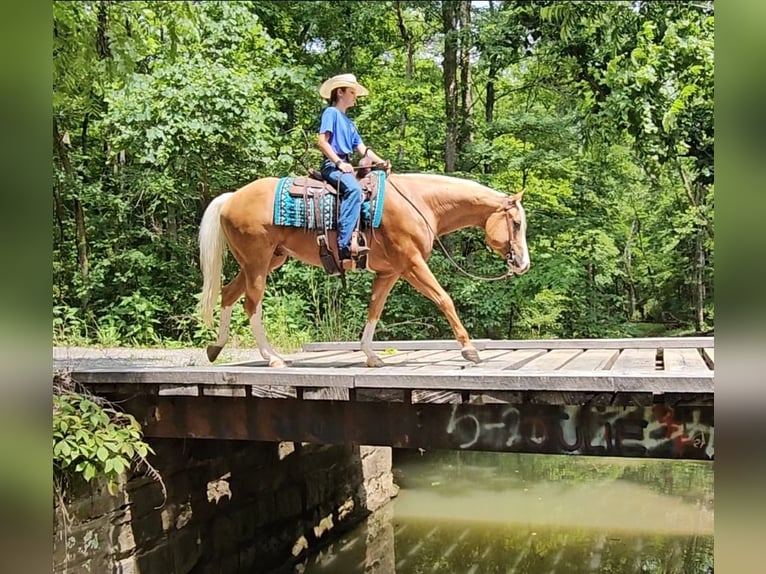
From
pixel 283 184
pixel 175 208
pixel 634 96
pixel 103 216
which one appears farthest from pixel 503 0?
pixel 283 184

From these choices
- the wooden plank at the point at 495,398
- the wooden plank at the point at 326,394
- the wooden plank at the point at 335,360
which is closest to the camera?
the wooden plank at the point at 495,398

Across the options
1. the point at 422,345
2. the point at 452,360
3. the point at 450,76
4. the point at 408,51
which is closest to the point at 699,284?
the point at 450,76

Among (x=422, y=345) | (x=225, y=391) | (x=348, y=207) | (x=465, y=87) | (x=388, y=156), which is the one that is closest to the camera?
(x=225, y=391)

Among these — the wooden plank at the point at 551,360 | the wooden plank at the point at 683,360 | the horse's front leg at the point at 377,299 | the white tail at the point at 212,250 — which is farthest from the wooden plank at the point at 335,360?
the wooden plank at the point at 683,360

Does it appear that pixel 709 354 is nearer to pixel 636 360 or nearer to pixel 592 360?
pixel 636 360

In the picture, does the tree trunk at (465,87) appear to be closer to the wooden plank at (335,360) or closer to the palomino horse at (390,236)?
the wooden plank at (335,360)

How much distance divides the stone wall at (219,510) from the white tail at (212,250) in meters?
1.06

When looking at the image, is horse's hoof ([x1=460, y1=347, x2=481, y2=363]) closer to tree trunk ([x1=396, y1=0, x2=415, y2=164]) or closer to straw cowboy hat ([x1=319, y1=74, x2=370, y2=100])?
straw cowboy hat ([x1=319, y1=74, x2=370, y2=100])

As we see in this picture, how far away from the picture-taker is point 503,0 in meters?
12.3

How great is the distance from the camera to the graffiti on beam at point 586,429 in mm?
3525

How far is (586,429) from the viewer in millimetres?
3721

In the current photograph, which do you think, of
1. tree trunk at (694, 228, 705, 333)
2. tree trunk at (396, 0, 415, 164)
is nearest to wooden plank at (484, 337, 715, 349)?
tree trunk at (694, 228, 705, 333)

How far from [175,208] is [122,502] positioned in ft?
26.0

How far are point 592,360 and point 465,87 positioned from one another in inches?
349
